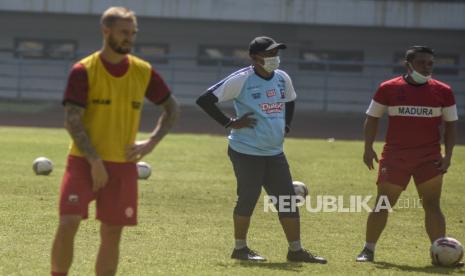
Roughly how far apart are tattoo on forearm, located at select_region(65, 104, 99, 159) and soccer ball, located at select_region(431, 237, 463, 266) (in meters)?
3.80

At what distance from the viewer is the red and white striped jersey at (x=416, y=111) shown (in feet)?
30.5

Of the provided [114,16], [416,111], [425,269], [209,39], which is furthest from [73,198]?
[209,39]

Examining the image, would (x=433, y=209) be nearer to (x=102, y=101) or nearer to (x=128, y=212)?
(x=128, y=212)

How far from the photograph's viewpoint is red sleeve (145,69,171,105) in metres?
6.99

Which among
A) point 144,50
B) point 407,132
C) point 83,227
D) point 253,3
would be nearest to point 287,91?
point 407,132

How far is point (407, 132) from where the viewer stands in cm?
939

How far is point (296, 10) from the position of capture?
37.4m

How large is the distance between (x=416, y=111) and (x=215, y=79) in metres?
29.3

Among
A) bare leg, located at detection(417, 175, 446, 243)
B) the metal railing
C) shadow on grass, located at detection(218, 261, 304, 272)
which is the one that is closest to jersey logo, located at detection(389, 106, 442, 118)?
bare leg, located at detection(417, 175, 446, 243)

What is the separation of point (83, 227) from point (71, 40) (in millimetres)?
29496

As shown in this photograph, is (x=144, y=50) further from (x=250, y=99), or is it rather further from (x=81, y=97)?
(x=81, y=97)

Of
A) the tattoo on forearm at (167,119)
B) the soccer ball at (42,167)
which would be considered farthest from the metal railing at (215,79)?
the tattoo on forearm at (167,119)

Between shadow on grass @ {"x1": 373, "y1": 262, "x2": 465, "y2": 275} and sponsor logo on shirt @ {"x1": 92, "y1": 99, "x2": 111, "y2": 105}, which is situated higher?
sponsor logo on shirt @ {"x1": 92, "y1": 99, "x2": 111, "y2": 105}

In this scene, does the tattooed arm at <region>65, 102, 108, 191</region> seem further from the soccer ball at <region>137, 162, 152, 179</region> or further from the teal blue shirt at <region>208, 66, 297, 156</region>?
the soccer ball at <region>137, 162, 152, 179</region>
